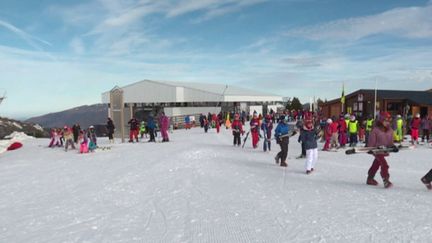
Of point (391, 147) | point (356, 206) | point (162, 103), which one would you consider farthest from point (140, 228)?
point (162, 103)

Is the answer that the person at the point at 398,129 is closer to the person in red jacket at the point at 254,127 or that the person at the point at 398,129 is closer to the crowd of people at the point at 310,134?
the crowd of people at the point at 310,134

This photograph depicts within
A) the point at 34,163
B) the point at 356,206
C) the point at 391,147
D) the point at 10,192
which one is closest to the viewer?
the point at 356,206

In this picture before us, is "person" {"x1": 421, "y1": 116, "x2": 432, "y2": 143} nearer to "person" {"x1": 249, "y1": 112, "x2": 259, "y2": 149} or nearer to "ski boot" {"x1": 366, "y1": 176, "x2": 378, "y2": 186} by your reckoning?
"person" {"x1": 249, "y1": 112, "x2": 259, "y2": 149}

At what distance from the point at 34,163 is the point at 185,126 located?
1939 centimetres

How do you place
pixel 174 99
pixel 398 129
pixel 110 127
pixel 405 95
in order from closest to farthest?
Result: pixel 398 129
pixel 110 127
pixel 405 95
pixel 174 99

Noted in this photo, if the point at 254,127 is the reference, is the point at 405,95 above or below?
above

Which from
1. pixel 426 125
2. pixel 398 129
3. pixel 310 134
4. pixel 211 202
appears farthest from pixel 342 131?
pixel 211 202

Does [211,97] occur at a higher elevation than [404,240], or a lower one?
higher

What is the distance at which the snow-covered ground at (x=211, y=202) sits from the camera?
507 cm

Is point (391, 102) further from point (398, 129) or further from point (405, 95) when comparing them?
point (398, 129)

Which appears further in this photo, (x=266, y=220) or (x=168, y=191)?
(x=168, y=191)

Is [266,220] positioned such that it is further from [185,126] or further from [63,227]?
[185,126]

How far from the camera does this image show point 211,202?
669 cm

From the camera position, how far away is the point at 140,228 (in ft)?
17.9
